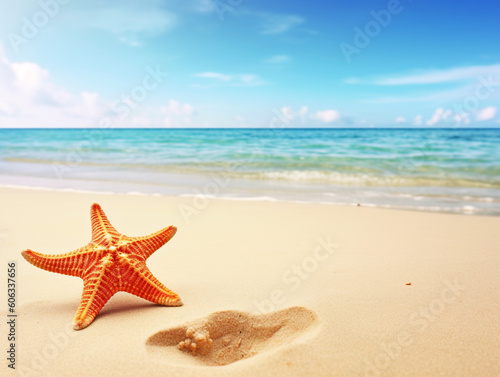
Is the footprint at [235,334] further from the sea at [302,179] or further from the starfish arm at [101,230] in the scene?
the sea at [302,179]

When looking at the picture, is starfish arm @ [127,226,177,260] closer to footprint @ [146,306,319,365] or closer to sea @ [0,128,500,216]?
footprint @ [146,306,319,365]

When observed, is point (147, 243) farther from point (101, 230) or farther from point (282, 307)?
point (282, 307)

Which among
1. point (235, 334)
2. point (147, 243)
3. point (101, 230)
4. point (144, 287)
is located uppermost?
point (101, 230)

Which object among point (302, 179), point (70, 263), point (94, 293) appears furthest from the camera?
point (302, 179)

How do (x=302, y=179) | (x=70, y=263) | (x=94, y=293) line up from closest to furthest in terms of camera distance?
(x=94, y=293), (x=70, y=263), (x=302, y=179)

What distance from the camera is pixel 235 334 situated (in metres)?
2.74

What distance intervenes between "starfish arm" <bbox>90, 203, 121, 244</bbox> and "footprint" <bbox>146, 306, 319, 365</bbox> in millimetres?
843

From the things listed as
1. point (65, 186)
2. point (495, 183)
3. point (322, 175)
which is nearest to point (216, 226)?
point (65, 186)

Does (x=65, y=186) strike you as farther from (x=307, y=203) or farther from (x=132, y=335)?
(x=132, y=335)

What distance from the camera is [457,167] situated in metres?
14.2

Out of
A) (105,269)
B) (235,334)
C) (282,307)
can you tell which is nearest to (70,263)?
(105,269)

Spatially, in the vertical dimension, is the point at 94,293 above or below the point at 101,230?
below

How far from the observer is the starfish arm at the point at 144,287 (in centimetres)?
285

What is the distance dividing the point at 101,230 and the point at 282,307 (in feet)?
5.05
